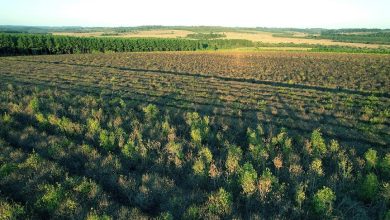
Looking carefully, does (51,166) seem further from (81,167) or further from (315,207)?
(315,207)

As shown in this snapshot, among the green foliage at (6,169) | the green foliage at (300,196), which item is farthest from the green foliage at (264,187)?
the green foliage at (6,169)

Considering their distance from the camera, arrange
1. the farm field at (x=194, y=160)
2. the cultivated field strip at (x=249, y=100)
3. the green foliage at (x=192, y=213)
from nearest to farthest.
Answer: the green foliage at (x=192, y=213) < the farm field at (x=194, y=160) < the cultivated field strip at (x=249, y=100)

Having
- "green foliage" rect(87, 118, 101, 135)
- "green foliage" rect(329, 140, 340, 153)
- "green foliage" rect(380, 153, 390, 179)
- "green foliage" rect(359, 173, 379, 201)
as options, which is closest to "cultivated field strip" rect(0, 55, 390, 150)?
"green foliage" rect(329, 140, 340, 153)

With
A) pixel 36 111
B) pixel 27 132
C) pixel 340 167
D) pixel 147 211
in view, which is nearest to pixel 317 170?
pixel 340 167

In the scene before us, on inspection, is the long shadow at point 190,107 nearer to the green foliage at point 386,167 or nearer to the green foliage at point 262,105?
the green foliage at point 262,105

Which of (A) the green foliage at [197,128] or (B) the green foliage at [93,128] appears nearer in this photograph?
(A) the green foliage at [197,128]

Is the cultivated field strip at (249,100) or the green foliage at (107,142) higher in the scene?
the green foliage at (107,142)

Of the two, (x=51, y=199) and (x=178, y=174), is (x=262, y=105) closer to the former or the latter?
(x=178, y=174)
